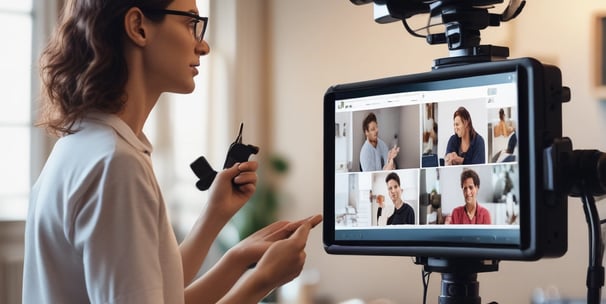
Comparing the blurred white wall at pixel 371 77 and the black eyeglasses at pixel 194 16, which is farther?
the blurred white wall at pixel 371 77

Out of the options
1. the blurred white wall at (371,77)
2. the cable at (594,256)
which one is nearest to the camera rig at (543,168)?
the cable at (594,256)

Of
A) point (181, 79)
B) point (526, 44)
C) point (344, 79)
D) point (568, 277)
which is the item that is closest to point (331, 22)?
point (344, 79)

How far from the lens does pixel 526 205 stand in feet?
3.85

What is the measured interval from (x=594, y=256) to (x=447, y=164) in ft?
0.77

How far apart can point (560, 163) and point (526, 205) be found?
0.07m

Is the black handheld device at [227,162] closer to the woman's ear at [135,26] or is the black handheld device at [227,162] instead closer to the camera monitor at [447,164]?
the camera monitor at [447,164]

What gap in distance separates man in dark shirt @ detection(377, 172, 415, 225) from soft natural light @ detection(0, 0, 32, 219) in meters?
2.36

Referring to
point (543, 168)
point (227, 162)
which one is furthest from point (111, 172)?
point (543, 168)

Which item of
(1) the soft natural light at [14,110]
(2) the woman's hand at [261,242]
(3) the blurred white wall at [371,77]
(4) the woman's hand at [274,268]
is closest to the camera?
(4) the woman's hand at [274,268]

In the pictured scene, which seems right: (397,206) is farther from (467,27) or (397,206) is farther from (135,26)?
(135,26)

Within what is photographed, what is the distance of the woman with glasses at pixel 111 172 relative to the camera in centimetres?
106

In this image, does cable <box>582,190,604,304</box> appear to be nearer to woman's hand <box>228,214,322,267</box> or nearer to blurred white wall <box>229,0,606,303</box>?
woman's hand <box>228,214,322,267</box>

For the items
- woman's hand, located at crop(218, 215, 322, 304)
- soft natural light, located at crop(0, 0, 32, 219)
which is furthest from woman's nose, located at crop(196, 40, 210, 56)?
soft natural light, located at crop(0, 0, 32, 219)

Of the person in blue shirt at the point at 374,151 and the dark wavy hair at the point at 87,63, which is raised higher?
the dark wavy hair at the point at 87,63
